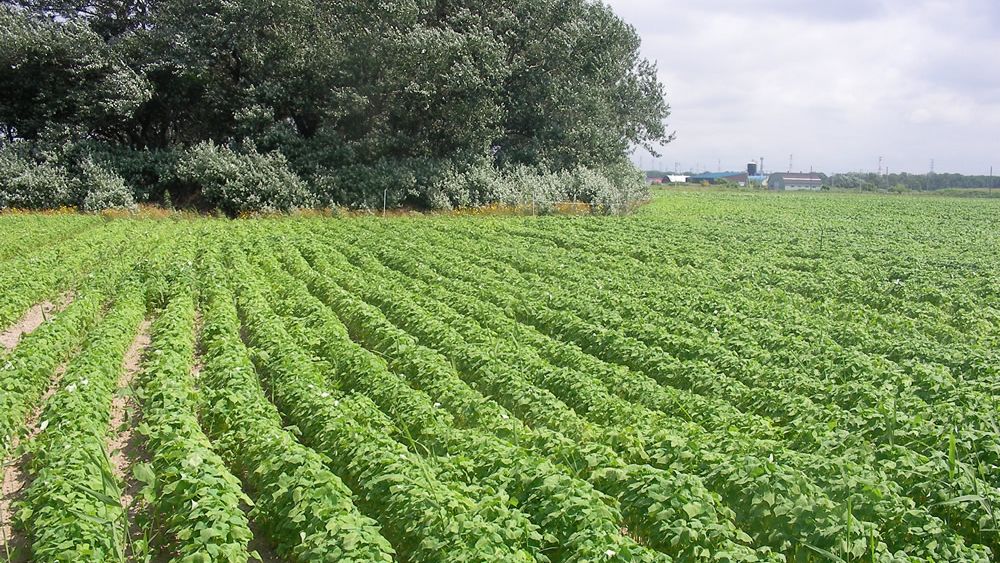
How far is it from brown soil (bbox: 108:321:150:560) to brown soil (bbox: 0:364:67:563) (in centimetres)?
75

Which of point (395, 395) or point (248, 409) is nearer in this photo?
point (248, 409)

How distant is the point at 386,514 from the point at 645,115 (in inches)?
1789

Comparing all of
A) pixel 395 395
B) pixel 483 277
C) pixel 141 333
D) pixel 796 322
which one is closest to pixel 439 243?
pixel 483 277

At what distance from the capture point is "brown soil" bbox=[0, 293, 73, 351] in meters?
11.6

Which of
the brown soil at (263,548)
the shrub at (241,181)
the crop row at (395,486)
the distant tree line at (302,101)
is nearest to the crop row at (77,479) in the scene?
the brown soil at (263,548)

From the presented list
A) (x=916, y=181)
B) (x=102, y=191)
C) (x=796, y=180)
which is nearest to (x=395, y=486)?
(x=102, y=191)

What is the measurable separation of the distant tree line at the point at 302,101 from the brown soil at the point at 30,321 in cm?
1683

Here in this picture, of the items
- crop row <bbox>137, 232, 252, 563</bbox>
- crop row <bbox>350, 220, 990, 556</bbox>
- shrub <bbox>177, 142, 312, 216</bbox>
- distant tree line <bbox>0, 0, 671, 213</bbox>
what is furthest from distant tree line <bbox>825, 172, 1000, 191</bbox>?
crop row <bbox>137, 232, 252, 563</bbox>

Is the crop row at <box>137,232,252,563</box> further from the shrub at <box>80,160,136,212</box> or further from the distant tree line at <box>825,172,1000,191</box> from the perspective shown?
the distant tree line at <box>825,172,1000,191</box>

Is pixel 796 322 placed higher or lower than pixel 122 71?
lower

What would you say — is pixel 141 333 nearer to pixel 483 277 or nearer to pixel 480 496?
pixel 483 277

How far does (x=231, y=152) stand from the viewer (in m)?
31.2

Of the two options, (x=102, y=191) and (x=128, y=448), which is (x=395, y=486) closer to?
(x=128, y=448)

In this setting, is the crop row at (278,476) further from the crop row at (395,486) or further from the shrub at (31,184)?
the shrub at (31,184)
